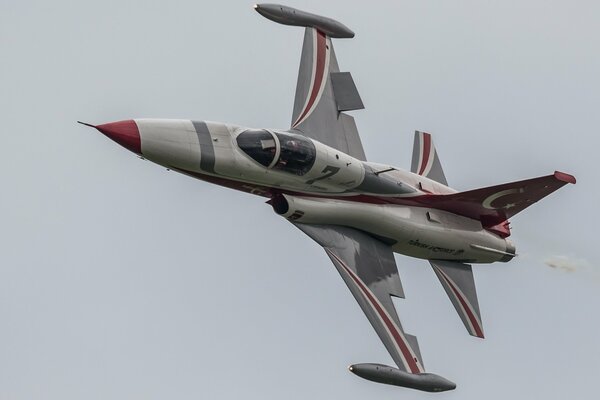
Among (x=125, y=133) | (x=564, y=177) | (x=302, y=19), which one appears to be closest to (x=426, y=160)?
(x=564, y=177)

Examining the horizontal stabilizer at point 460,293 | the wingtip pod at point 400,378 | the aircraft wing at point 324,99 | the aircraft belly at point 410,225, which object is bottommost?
the wingtip pod at point 400,378

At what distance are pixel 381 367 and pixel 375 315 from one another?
4.61ft

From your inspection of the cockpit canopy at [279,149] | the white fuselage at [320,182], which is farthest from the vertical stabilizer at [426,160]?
the cockpit canopy at [279,149]

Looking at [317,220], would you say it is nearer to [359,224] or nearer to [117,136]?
[359,224]

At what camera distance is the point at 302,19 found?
105 ft

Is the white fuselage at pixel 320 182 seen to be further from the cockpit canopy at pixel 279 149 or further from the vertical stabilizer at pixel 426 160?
the vertical stabilizer at pixel 426 160

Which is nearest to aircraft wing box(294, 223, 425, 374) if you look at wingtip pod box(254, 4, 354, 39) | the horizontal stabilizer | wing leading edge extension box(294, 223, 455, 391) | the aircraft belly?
wing leading edge extension box(294, 223, 455, 391)

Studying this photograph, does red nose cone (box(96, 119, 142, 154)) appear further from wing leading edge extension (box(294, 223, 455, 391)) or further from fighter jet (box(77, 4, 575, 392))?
wing leading edge extension (box(294, 223, 455, 391))

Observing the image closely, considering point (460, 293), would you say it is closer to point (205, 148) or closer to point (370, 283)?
point (370, 283)

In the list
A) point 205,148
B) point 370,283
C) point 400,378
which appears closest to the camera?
point 205,148

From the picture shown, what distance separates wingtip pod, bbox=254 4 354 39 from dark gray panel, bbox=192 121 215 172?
484 centimetres

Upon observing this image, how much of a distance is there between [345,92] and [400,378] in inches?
287

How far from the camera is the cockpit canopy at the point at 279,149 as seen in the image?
2766 cm

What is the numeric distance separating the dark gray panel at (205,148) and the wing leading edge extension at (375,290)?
2.80 meters
